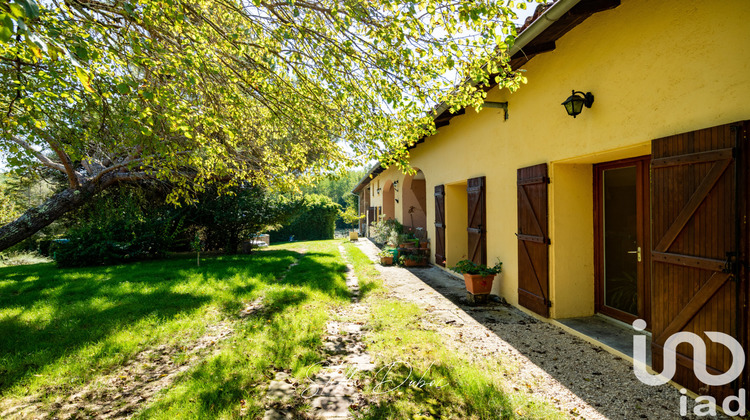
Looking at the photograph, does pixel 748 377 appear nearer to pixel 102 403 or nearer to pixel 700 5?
pixel 700 5

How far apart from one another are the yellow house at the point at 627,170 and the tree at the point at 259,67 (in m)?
0.92

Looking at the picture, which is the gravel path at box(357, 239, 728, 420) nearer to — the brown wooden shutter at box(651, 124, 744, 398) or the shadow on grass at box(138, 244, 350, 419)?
the brown wooden shutter at box(651, 124, 744, 398)

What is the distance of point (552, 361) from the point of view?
11.2ft

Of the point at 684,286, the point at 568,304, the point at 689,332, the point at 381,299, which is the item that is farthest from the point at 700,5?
the point at 381,299

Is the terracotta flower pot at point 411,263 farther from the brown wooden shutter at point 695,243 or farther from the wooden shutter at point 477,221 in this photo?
the brown wooden shutter at point 695,243

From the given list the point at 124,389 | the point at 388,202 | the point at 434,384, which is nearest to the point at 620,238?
the point at 434,384

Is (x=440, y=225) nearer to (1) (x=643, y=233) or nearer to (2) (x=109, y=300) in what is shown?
(1) (x=643, y=233)

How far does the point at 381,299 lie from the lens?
19.1ft

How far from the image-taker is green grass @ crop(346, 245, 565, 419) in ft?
8.29

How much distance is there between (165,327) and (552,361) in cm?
500

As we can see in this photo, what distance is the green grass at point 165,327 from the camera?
2.90 meters

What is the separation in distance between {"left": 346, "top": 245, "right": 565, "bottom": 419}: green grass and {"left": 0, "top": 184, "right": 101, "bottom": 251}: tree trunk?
1016 cm

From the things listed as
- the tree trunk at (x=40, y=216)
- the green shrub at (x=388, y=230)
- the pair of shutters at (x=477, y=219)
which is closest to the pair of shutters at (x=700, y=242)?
the pair of shutters at (x=477, y=219)

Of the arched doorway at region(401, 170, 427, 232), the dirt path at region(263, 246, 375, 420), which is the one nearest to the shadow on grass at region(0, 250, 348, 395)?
the dirt path at region(263, 246, 375, 420)
